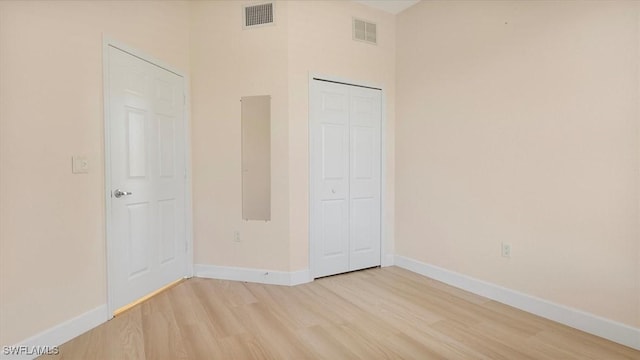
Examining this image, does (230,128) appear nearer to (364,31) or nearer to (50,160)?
(50,160)

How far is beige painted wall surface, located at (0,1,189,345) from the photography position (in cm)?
168

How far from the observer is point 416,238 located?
334cm

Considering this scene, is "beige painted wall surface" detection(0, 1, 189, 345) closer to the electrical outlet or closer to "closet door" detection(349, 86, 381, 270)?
"closet door" detection(349, 86, 381, 270)

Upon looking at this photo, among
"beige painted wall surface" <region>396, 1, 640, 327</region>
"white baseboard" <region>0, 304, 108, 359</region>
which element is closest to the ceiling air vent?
"beige painted wall surface" <region>396, 1, 640, 327</region>

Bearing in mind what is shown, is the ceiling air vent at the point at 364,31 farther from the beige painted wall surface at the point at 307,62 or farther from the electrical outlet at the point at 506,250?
the electrical outlet at the point at 506,250

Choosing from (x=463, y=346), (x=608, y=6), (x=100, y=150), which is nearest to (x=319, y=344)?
(x=463, y=346)

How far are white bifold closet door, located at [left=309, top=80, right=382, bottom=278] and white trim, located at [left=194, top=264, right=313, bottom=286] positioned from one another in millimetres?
182

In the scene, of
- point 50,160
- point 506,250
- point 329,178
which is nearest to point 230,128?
point 329,178

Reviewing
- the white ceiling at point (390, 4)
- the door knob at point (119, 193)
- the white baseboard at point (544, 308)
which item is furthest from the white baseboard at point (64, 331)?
the white ceiling at point (390, 4)

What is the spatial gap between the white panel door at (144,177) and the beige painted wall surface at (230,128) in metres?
0.21

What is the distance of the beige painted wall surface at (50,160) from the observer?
1677 mm

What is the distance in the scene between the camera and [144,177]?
2.59 meters

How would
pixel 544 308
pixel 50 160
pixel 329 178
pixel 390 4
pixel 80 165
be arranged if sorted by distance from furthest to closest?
pixel 390 4, pixel 329 178, pixel 544 308, pixel 80 165, pixel 50 160

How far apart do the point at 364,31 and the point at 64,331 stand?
367cm
